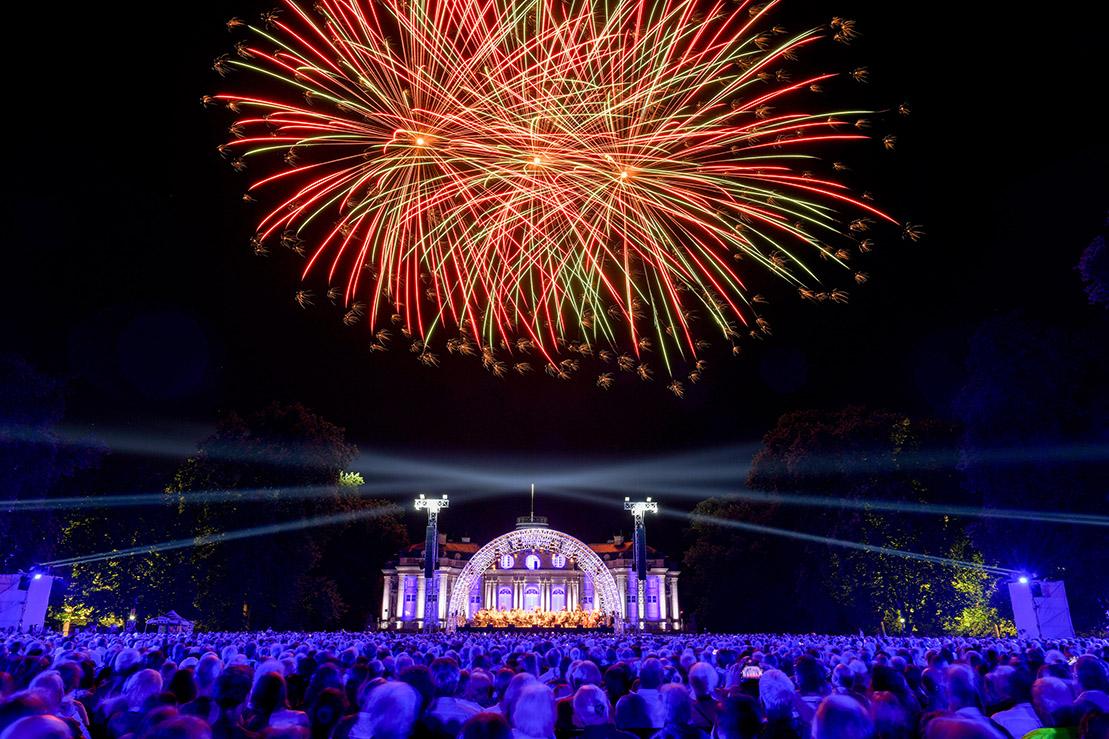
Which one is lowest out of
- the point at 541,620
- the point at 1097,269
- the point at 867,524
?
the point at 541,620

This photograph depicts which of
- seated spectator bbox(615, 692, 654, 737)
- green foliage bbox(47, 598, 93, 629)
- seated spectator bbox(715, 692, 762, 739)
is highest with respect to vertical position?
green foliage bbox(47, 598, 93, 629)

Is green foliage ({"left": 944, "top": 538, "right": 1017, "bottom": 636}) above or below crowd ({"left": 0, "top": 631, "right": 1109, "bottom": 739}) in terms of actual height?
above

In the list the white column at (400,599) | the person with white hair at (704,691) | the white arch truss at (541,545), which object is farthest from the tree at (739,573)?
the white column at (400,599)

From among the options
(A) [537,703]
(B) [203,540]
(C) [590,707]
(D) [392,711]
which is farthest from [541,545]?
(D) [392,711]

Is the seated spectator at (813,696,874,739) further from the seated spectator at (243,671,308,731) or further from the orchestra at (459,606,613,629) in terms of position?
the orchestra at (459,606,613,629)

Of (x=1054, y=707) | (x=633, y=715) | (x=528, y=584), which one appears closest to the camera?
(x=1054, y=707)

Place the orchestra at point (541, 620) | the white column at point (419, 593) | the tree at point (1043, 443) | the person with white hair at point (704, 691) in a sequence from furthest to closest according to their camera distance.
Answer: the white column at point (419, 593), the orchestra at point (541, 620), the tree at point (1043, 443), the person with white hair at point (704, 691)

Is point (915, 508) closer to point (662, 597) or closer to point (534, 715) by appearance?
point (534, 715)

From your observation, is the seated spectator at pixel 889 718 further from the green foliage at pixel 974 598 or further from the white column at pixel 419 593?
the white column at pixel 419 593

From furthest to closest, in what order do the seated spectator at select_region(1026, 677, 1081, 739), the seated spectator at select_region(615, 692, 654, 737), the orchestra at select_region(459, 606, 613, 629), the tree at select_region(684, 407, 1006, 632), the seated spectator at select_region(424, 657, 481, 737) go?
1. the orchestra at select_region(459, 606, 613, 629)
2. the tree at select_region(684, 407, 1006, 632)
3. the seated spectator at select_region(615, 692, 654, 737)
4. the seated spectator at select_region(424, 657, 481, 737)
5. the seated spectator at select_region(1026, 677, 1081, 739)

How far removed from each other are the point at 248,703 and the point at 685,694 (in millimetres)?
4298

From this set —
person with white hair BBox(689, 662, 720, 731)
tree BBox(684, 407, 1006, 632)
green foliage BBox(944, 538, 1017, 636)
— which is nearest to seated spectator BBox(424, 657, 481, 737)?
person with white hair BBox(689, 662, 720, 731)

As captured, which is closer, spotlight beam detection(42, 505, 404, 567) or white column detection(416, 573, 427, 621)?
spotlight beam detection(42, 505, 404, 567)

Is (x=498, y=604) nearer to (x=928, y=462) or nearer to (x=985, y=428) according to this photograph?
(x=928, y=462)
